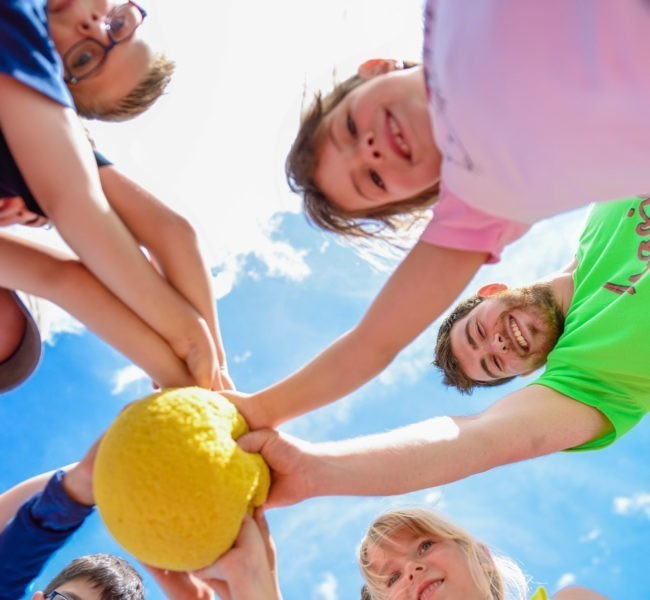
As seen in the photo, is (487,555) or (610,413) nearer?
(610,413)

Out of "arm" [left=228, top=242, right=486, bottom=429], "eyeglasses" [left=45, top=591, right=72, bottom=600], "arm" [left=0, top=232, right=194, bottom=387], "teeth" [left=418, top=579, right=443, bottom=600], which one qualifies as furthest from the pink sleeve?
"eyeglasses" [left=45, top=591, right=72, bottom=600]

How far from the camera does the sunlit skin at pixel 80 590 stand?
2.80m

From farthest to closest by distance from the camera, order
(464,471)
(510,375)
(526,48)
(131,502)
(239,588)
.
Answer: (510,375) < (464,471) < (239,588) < (131,502) < (526,48)

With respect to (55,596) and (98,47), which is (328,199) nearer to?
(98,47)

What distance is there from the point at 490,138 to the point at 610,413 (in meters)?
1.60

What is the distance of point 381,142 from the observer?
149cm

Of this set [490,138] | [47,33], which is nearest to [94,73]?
[47,33]

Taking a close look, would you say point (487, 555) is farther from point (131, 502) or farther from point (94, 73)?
point (94, 73)

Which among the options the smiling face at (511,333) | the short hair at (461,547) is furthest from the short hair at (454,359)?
the short hair at (461,547)

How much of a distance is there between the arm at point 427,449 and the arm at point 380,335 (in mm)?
92

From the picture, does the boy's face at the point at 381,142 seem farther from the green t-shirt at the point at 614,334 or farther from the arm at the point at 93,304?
the green t-shirt at the point at 614,334

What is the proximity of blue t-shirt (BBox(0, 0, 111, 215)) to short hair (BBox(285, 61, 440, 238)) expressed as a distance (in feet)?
1.92

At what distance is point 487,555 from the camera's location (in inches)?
108

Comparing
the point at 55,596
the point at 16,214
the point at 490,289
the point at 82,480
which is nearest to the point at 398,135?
the point at 16,214
